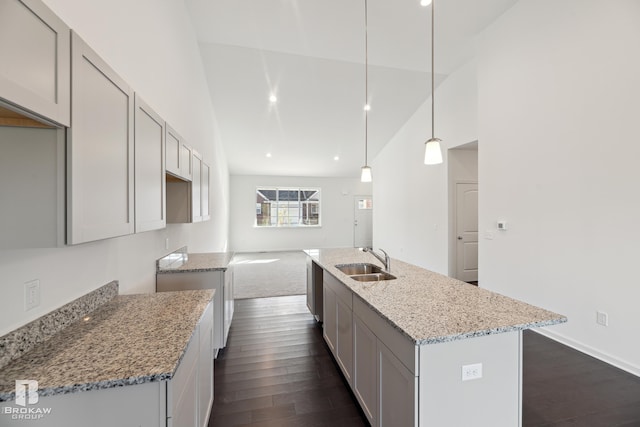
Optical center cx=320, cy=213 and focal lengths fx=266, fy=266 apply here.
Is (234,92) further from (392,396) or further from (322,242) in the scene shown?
(322,242)

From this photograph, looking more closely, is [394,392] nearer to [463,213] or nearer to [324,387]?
[324,387]

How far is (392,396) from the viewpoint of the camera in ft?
4.55

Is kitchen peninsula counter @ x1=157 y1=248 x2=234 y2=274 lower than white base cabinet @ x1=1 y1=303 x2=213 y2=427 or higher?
higher

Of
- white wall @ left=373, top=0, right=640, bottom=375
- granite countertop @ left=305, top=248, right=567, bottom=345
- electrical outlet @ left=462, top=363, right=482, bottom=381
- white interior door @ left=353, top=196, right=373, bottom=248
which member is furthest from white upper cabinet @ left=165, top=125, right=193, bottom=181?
white interior door @ left=353, top=196, right=373, bottom=248

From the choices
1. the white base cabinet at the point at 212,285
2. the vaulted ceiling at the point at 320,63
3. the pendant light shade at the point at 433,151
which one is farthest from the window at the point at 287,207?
the pendant light shade at the point at 433,151

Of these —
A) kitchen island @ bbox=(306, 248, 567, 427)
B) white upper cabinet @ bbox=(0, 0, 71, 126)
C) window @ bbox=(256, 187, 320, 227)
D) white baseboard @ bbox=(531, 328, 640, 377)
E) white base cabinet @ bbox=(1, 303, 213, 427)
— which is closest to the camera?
white upper cabinet @ bbox=(0, 0, 71, 126)

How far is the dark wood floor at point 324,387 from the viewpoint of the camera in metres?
1.82

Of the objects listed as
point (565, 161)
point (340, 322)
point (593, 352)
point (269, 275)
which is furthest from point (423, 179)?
point (340, 322)

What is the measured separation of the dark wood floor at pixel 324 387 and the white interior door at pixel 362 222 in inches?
264

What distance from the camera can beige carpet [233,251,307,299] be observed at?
15.2 feet

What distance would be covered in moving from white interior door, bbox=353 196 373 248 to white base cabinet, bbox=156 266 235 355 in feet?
23.9

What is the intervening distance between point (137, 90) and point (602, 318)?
442cm

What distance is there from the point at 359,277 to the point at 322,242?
6.86 meters

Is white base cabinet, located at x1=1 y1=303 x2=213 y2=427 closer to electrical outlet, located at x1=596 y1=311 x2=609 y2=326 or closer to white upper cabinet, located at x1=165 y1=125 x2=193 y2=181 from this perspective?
white upper cabinet, located at x1=165 y1=125 x2=193 y2=181
